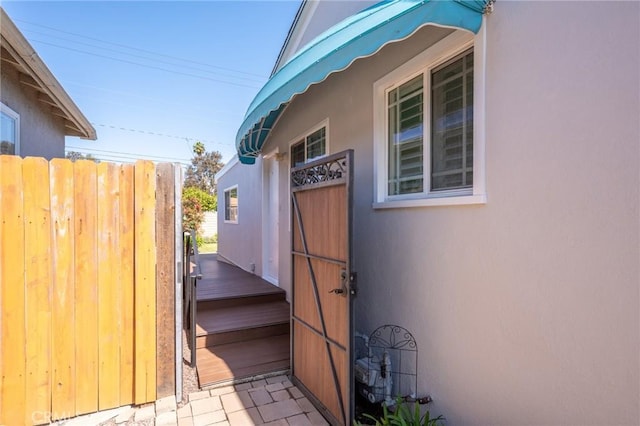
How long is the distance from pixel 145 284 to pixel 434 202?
2732 mm

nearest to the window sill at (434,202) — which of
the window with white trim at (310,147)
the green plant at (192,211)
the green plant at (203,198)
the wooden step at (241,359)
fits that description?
the window with white trim at (310,147)

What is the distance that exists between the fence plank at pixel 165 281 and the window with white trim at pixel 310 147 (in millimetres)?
2287

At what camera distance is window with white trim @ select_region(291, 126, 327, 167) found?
15.9 feet

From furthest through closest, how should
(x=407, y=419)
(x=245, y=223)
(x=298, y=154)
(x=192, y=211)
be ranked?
1. (x=192, y=211)
2. (x=245, y=223)
3. (x=298, y=154)
4. (x=407, y=419)

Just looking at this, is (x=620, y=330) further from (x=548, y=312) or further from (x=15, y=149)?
(x=15, y=149)

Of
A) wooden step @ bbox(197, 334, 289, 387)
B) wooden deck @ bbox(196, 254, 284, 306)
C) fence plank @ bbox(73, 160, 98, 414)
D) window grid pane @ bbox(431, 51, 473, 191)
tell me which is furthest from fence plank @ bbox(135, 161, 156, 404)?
window grid pane @ bbox(431, 51, 473, 191)

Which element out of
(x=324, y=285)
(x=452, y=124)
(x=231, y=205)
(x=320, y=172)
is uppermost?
(x=452, y=124)

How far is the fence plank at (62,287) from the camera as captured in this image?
283cm

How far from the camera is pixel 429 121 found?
9.20 feet

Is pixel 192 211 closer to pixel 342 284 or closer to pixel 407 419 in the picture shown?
pixel 342 284

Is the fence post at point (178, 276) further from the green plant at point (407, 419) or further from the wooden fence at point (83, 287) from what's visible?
the green plant at point (407, 419)

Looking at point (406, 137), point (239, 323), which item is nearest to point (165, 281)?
point (239, 323)

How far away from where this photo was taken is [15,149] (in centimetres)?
514

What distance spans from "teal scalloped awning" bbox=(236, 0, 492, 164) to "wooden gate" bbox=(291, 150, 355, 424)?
71cm
